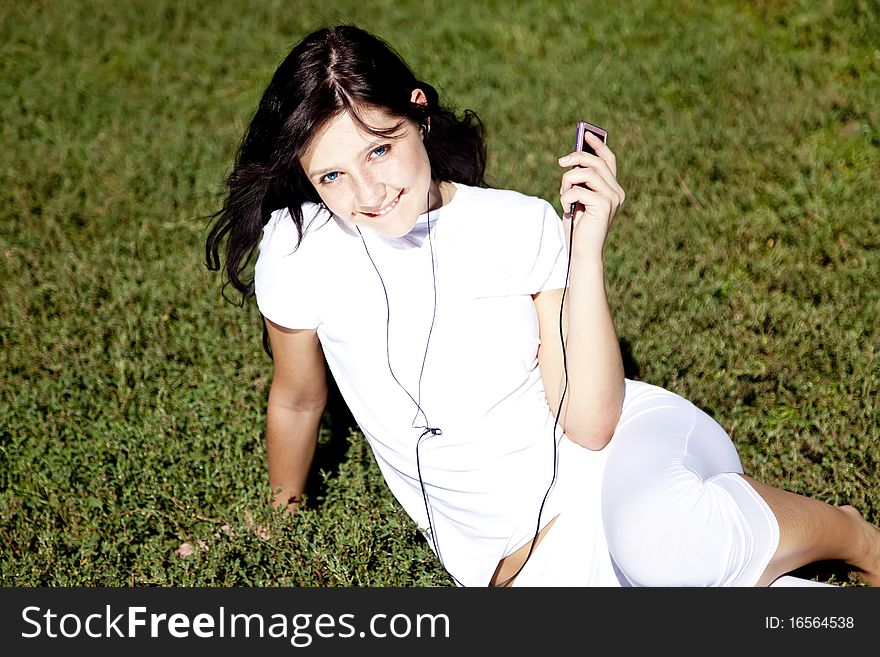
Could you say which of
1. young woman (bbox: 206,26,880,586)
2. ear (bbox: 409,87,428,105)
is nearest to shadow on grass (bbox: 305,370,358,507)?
young woman (bbox: 206,26,880,586)

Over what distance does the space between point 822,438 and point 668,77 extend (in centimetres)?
272

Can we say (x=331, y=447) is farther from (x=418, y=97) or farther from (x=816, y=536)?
(x=816, y=536)

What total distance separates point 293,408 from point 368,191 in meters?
0.82

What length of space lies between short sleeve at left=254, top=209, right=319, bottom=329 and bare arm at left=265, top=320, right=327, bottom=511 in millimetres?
59

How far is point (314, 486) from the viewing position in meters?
3.81

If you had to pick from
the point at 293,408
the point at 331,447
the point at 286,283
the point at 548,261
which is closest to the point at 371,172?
the point at 286,283

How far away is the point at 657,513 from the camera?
2562 millimetres

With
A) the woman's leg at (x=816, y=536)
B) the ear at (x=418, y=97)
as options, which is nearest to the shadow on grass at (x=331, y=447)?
the ear at (x=418, y=97)

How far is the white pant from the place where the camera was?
256 centimetres

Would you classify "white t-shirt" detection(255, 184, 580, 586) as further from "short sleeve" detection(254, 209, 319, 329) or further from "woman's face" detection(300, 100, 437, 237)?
"woman's face" detection(300, 100, 437, 237)

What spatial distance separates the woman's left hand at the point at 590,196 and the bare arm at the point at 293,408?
0.83 metres
